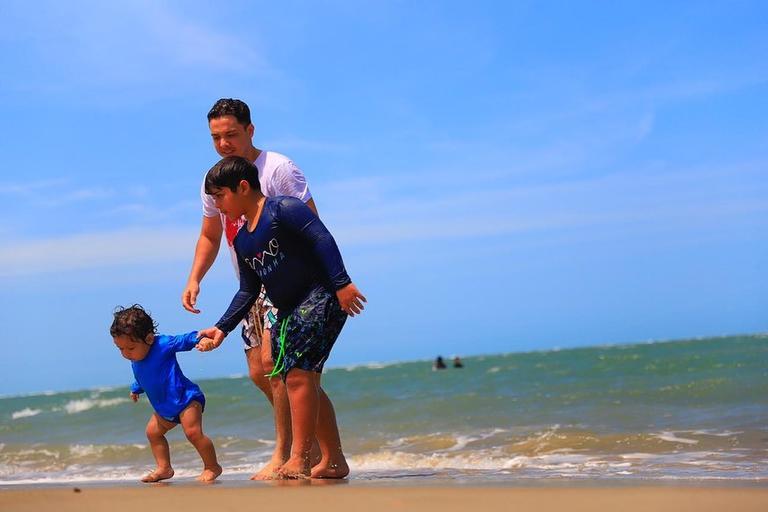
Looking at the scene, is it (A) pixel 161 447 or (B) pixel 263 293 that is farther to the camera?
(A) pixel 161 447

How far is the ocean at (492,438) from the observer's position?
605 centimetres

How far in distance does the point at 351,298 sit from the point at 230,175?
0.77 m

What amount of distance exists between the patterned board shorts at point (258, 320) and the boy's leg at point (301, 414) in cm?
38

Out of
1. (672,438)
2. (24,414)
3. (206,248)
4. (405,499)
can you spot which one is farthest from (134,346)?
(24,414)

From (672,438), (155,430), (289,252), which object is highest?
(289,252)

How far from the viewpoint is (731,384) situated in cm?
1343

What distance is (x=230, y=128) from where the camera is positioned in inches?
175

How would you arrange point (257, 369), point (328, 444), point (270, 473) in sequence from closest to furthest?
point (270, 473) < point (328, 444) < point (257, 369)

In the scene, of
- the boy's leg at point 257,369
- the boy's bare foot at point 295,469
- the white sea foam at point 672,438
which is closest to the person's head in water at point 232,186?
the boy's leg at point 257,369

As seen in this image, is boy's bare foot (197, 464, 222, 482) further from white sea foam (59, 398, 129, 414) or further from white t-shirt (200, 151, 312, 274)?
white sea foam (59, 398, 129, 414)

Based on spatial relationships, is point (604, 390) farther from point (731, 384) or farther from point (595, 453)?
point (595, 453)

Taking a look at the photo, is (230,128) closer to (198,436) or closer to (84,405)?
(198,436)

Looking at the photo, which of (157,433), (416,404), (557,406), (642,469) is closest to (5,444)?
(416,404)

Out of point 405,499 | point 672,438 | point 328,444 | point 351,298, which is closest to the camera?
point 405,499
